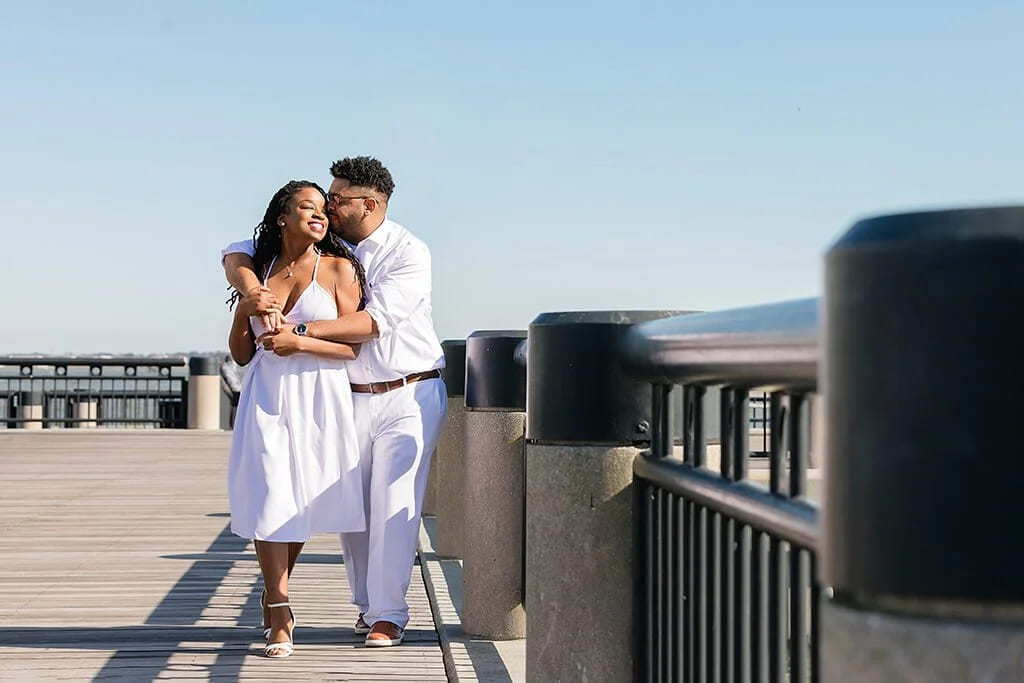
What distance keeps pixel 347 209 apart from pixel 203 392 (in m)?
20.1

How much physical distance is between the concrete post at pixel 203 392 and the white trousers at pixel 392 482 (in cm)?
1978

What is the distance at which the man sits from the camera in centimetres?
598

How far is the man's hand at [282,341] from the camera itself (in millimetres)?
5816

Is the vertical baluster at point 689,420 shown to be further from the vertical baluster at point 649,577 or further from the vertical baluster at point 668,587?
the vertical baluster at point 649,577

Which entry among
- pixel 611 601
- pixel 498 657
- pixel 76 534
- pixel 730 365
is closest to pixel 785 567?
pixel 730 365

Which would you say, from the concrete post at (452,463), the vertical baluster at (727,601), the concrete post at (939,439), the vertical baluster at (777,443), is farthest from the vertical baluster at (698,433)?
the concrete post at (452,463)

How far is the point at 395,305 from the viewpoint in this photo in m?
6.12

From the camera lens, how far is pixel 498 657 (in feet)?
17.9

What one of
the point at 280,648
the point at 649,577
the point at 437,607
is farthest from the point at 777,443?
the point at 437,607

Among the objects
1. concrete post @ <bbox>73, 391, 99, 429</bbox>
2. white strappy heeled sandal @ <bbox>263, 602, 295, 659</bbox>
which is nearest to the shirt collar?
white strappy heeled sandal @ <bbox>263, 602, 295, 659</bbox>

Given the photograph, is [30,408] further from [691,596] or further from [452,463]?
[691,596]

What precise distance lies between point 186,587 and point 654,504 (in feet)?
17.8

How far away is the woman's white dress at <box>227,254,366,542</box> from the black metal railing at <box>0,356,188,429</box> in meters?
20.6

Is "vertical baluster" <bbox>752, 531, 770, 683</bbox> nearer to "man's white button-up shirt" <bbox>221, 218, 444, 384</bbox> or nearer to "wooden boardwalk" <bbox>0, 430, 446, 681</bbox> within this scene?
"wooden boardwalk" <bbox>0, 430, 446, 681</bbox>
